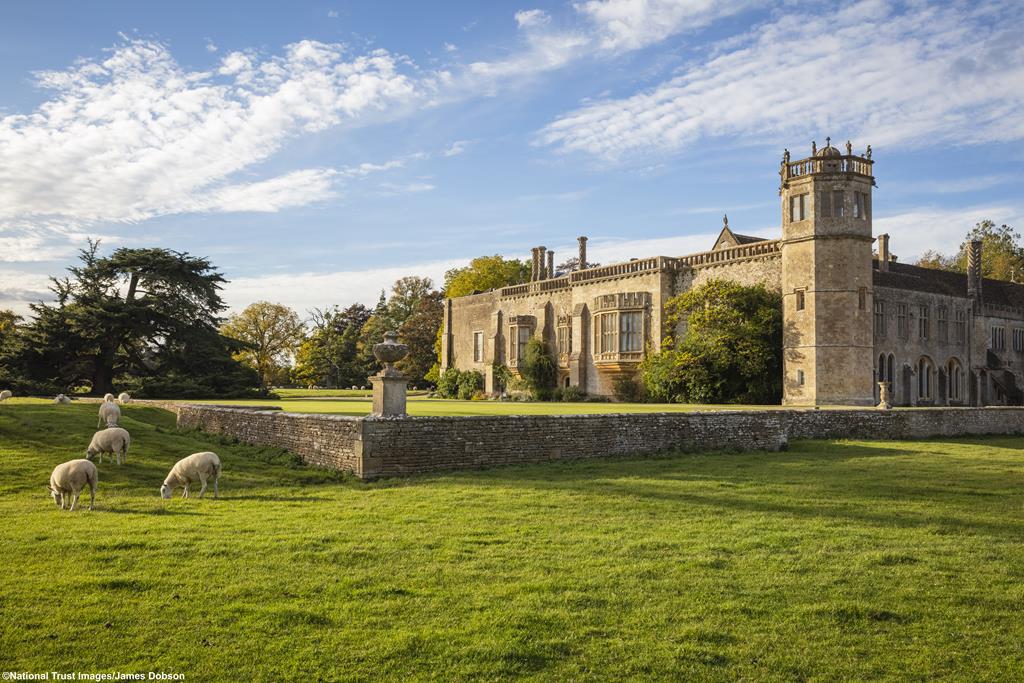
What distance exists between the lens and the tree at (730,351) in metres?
35.8

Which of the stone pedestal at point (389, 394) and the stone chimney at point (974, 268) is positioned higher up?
the stone chimney at point (974, 268)

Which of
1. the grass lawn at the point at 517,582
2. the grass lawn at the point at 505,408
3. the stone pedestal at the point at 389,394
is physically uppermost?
the stone pedestal at the point at 389,394

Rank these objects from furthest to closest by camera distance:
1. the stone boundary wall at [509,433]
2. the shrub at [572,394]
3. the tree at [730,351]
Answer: the shrub at [572,394]
the tree at [730,351]
the stone boundary wall at [509,433]

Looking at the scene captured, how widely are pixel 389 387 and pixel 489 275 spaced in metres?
58.4

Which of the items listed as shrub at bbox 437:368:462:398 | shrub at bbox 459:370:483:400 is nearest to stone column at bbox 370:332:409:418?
shrub at bbox 459:370:483:400

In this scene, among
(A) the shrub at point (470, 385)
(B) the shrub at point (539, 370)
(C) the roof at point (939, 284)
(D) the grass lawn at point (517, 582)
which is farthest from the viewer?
(A) the shrub at point (470, 385)

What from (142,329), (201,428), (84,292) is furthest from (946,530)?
(84,292)

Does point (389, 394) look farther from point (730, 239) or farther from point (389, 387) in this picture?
point (730, 239)

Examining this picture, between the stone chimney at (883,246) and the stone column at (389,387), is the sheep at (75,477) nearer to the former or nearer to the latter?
the stone column at (389,387)

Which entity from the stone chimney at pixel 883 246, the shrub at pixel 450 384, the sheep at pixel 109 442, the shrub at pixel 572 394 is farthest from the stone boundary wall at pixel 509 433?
the shrub at pixel 450 384

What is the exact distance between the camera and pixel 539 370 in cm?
4866

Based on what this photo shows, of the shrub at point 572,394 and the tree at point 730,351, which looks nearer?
the tree at point 730,351

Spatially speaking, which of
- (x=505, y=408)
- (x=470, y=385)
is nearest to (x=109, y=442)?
(x=505, y=408)

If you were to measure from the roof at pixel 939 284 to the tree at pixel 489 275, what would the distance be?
37.3m
